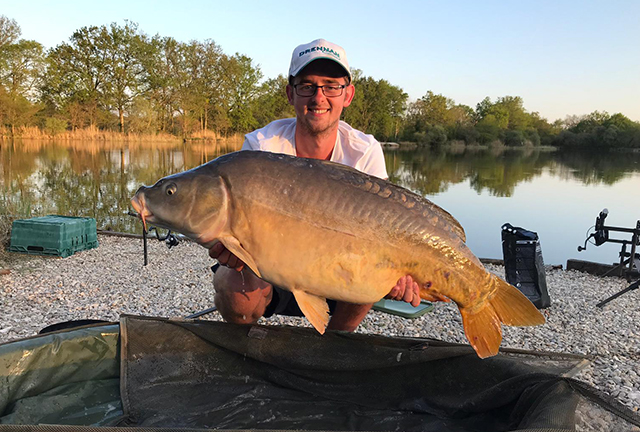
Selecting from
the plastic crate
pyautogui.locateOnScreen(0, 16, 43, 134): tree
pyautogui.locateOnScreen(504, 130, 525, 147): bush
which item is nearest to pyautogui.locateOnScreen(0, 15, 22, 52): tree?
pyautogui.locateOnScreen(0, 16, 43, 134): tree

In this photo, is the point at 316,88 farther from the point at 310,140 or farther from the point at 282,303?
A: the point at 282,303

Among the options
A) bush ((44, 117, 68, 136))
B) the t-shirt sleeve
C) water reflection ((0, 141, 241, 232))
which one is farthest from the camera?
bush ((44, 117, 68, 136))

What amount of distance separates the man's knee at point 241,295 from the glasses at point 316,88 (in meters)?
0.89

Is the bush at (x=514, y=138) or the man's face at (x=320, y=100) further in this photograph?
the bush at (x=514, y=138)

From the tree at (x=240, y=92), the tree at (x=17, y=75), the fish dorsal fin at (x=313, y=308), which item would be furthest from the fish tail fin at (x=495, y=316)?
the tree at (x=240, y=92)

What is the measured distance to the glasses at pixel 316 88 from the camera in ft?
6.73

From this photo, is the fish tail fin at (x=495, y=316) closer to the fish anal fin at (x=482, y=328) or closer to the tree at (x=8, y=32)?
the fish anal fin at (x=482, y=328)

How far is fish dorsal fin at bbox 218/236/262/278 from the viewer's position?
138 cm

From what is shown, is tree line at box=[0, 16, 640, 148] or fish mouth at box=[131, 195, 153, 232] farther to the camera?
tree line at box=[0, 16, 640, 148]

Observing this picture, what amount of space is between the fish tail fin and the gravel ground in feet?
3.94

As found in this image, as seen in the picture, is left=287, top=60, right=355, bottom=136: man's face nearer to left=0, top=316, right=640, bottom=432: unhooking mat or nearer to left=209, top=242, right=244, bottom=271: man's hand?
left=209, top=242, right=244, bottom=271: man's hand

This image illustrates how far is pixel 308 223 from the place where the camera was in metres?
1.39

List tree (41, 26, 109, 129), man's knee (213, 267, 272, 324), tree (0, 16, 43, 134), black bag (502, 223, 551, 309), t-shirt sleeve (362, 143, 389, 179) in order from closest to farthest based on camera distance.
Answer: man's knee (213, 267, 272, 324) < t-shirt sleeve (362, 143, 389, 179) < black bag (502, 223, 551, 309) < tree (0, 16, 43, 134) < tree (41, 26, 109, 129)

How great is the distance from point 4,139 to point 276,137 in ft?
84.4
